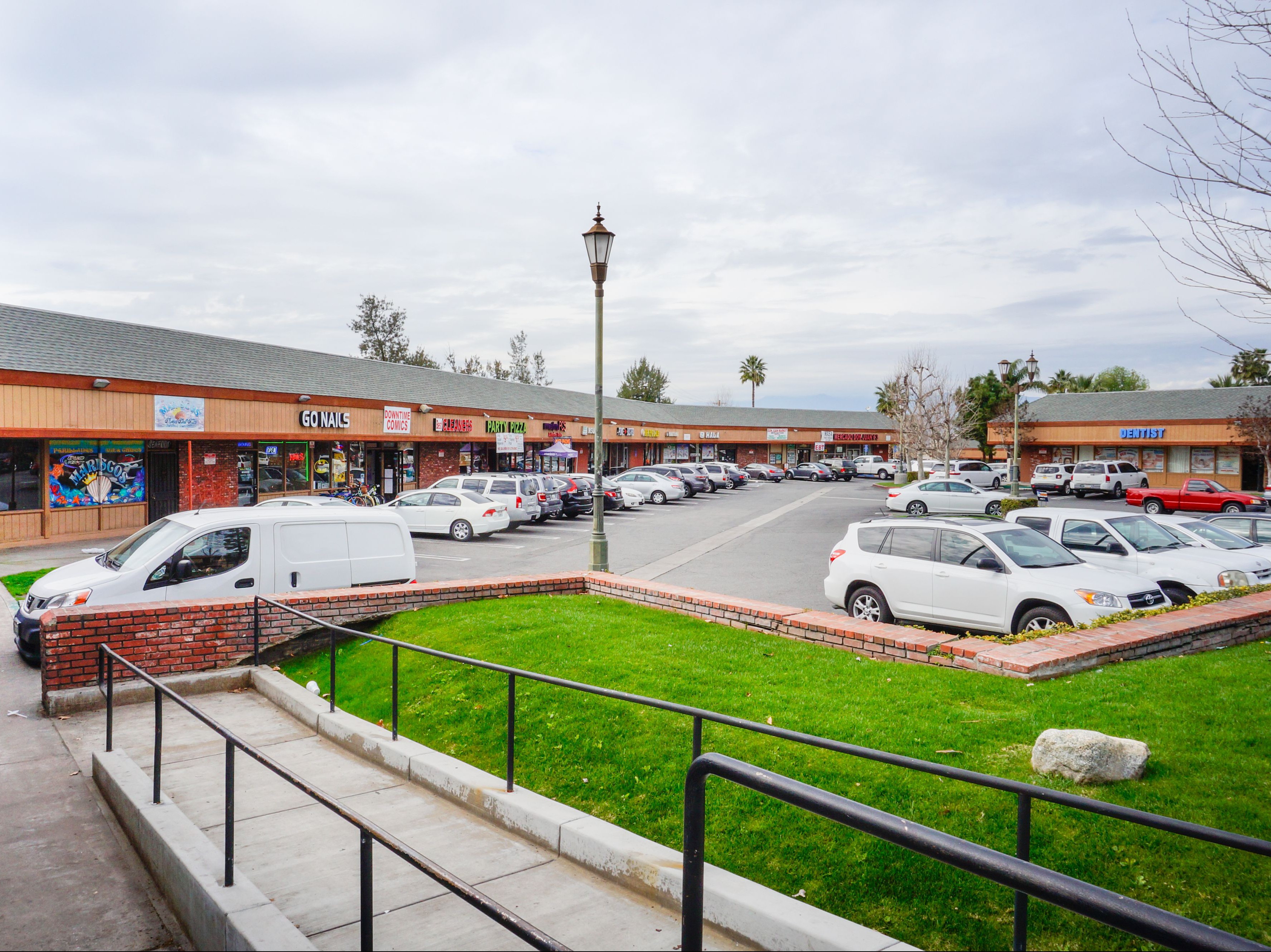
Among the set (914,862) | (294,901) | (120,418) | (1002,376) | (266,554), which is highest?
(1002,376)

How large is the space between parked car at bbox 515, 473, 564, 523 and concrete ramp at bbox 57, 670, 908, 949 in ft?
67.1

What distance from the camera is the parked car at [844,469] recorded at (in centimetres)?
6500

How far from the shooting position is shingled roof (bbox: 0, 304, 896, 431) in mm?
22469

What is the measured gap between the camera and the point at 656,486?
40.8 meters

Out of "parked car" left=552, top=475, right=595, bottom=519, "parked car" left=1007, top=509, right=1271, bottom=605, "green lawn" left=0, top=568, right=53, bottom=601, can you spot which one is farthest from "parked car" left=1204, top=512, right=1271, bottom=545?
"green lawn" left=0, top=568, right=53, bottom=601

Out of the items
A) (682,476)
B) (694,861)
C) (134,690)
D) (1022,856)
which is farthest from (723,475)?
(694,861)

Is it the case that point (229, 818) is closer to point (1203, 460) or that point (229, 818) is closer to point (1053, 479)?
point (1053, 479)

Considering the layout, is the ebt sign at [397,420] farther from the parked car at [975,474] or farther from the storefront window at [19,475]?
the parked car at [975,474]

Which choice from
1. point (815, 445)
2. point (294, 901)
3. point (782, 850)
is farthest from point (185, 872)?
point (815, 445)

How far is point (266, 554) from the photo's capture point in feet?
34.2

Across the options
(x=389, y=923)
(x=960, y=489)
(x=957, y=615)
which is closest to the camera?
(x=389, y=923)

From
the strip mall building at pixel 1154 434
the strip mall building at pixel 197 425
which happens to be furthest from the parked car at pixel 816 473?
the strip mall building at pixel 197 425

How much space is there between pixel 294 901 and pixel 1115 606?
8673 mm

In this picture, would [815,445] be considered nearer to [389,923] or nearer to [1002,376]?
[1002,376]
